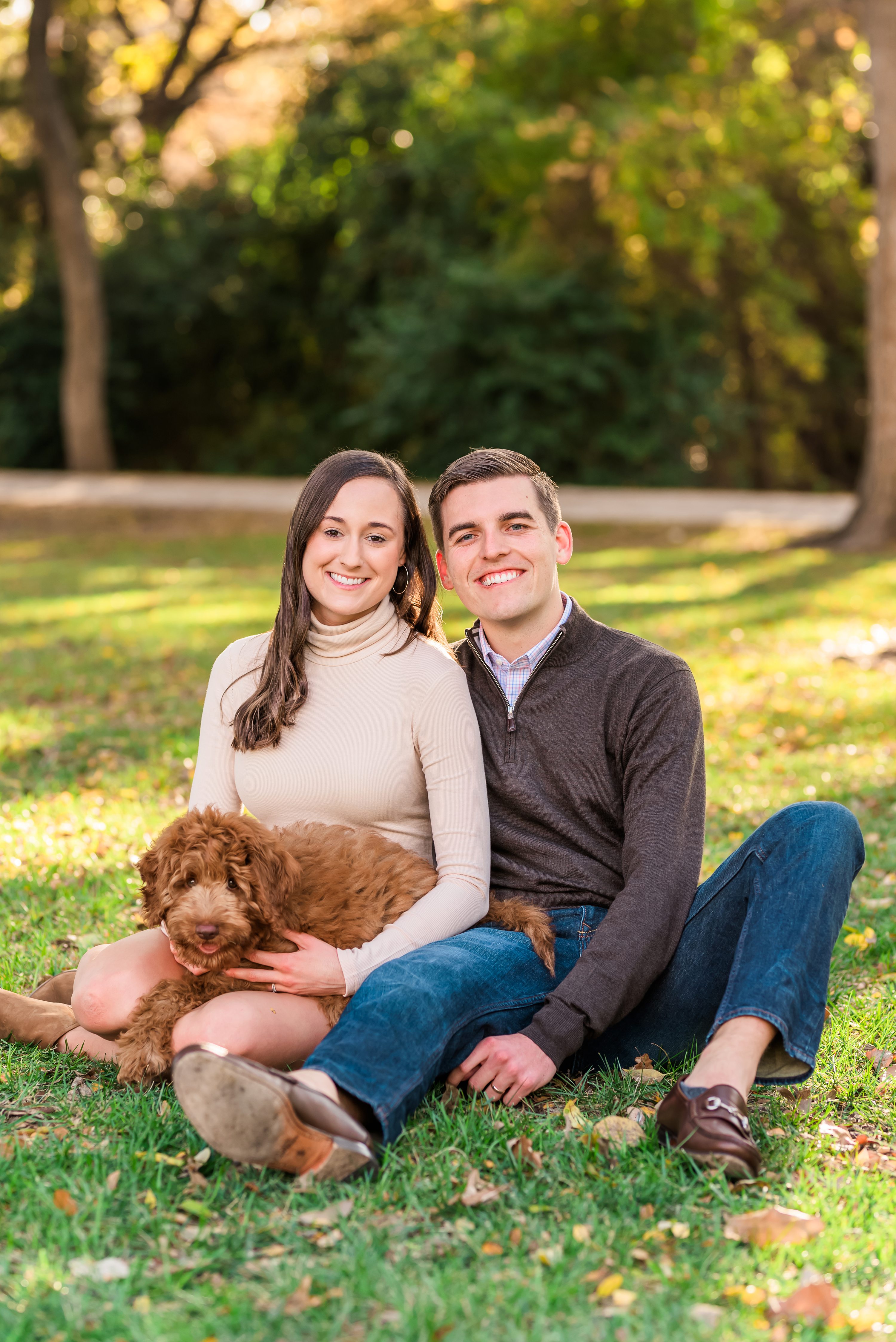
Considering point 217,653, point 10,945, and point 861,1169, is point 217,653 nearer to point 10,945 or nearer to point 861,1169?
point 10,945

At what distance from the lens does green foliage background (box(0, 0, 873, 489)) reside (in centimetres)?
1788

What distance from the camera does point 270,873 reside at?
2.82m

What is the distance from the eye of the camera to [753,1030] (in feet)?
8.95

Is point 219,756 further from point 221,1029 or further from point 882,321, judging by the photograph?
point 882,321

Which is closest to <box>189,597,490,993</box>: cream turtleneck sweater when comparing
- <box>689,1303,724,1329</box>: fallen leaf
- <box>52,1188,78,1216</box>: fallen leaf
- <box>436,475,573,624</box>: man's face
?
<box>436,475,573,624</box>: man's face

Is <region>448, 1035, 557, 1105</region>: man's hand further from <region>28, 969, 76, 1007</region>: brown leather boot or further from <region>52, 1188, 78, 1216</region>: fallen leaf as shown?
<region>28, 969, 76, 1007</region>: brown leather boot

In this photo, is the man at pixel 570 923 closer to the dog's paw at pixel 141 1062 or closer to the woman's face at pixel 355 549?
the woman's face at pixel 355 549

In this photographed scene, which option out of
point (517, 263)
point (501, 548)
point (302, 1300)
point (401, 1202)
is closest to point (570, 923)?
point (401, 1202)

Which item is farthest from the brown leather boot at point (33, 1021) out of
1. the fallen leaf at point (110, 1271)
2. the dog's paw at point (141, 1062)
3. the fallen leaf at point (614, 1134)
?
the fallen leaf at point (614, 1134)

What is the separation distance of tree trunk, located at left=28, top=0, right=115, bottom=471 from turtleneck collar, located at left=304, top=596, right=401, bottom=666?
19292 mm

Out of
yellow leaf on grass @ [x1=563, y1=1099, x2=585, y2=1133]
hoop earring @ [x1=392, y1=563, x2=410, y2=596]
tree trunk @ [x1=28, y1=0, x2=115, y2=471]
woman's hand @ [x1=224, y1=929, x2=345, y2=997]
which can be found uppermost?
tree trunk @ [x1=28, y1=0, x2=115, y2=471]

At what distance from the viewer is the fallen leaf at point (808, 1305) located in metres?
2.22

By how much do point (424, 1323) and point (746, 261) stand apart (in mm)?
22088

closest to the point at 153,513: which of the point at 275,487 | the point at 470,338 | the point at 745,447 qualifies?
the point at 275,487
